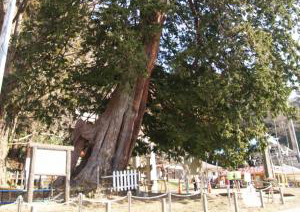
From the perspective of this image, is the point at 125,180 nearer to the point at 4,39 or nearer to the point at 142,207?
the point at 142,207

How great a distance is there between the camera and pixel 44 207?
28.4 feet

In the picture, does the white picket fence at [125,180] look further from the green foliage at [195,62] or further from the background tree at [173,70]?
the green foliage at [195,62]

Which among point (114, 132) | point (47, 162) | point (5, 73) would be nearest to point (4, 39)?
point (47, 162)

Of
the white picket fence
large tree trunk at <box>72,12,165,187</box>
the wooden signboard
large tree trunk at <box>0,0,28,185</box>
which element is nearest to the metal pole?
the wooden signboard

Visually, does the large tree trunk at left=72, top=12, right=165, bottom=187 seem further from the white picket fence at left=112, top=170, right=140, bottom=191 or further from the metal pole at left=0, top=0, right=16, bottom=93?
the metal pole at left=0, top=0, right=16, bottom=93

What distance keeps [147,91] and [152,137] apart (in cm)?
277

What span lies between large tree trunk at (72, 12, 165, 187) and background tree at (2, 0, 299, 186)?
0.04m

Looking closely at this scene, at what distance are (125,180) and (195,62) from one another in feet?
19.8

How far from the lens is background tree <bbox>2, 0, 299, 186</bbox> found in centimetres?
1143

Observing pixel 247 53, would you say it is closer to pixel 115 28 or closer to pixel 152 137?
pixel 115 28

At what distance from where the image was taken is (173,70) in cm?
1283

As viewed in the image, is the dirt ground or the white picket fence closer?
the dirt ground

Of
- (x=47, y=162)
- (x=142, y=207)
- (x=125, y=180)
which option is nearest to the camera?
(x=47, y=162)

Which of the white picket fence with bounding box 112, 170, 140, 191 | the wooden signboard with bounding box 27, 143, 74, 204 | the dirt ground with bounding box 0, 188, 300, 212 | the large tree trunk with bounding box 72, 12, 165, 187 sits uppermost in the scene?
the large tree trunk with bounding box 72, 12, 165, 187
